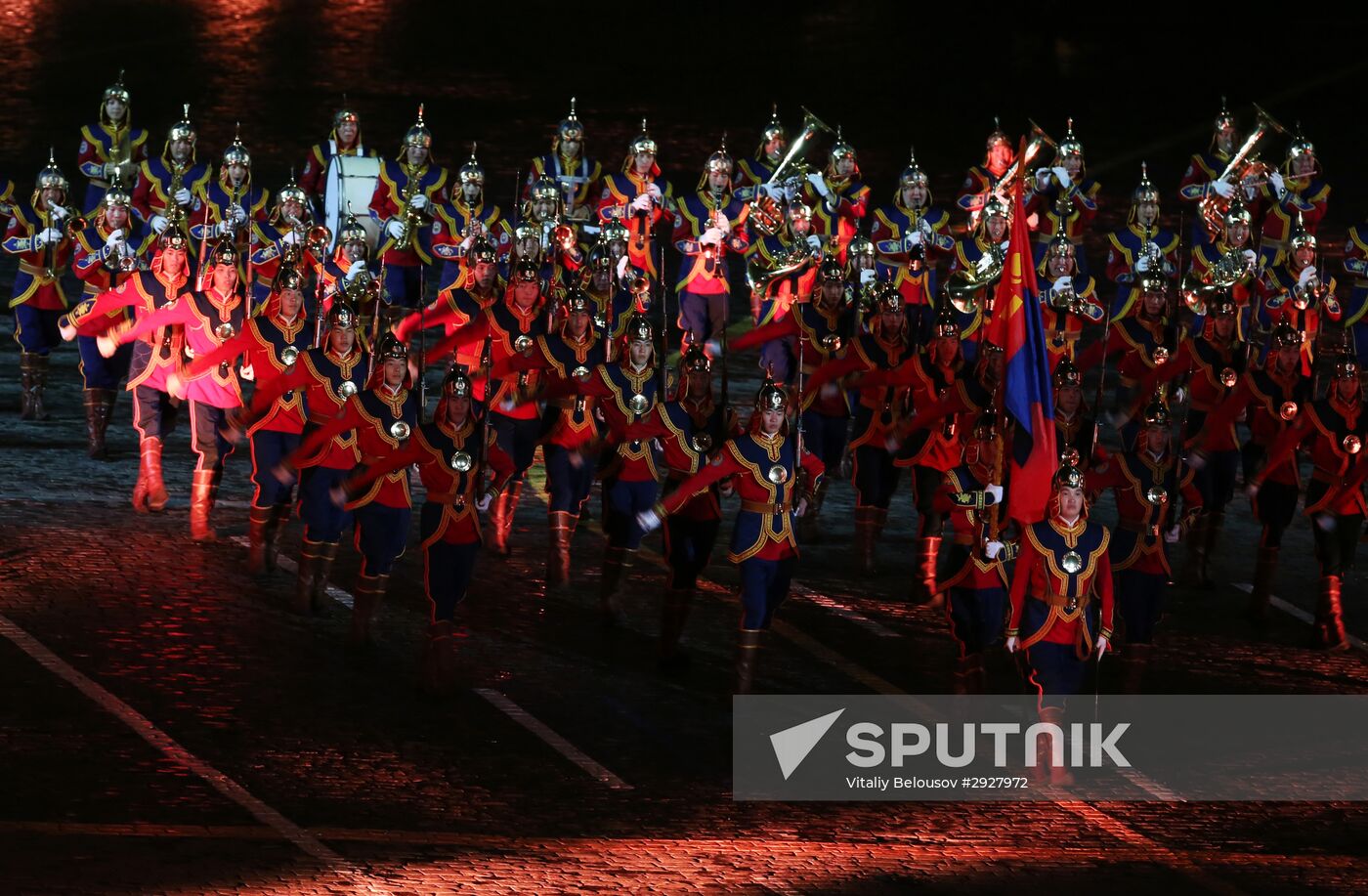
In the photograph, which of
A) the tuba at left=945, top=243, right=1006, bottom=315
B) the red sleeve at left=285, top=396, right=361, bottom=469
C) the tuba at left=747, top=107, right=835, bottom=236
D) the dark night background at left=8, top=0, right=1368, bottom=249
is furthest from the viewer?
the dark night background at left=8, top=0, right=1368, bottom=249

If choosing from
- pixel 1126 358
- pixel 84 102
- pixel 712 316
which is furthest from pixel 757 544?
pixel 84 102

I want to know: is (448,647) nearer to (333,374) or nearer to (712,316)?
(333,374)

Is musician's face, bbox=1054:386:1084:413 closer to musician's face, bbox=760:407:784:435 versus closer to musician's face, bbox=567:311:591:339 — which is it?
musician's face, bbox=760:407:784:435

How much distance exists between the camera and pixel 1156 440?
56.4 feet

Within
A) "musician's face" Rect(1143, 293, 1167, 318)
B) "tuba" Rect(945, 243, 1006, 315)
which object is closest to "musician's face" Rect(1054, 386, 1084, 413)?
"musician's face" Rect(1143, 293, 1167, 318)

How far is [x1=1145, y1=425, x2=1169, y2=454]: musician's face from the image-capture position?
56.3 ft

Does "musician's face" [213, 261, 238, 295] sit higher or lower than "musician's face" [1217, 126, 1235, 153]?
lower

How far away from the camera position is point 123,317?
66.6 feet

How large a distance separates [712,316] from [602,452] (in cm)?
553

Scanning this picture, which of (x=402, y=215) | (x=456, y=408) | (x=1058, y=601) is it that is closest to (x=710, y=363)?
(x=456, y=408)

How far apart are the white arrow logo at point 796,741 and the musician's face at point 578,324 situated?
4046 mm

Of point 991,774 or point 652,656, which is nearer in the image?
point 991,774

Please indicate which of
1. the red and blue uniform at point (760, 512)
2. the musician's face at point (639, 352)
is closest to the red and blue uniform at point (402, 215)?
the musician's face at point (639, 352)

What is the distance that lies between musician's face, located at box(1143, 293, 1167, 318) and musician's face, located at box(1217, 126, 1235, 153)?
5.12 m
